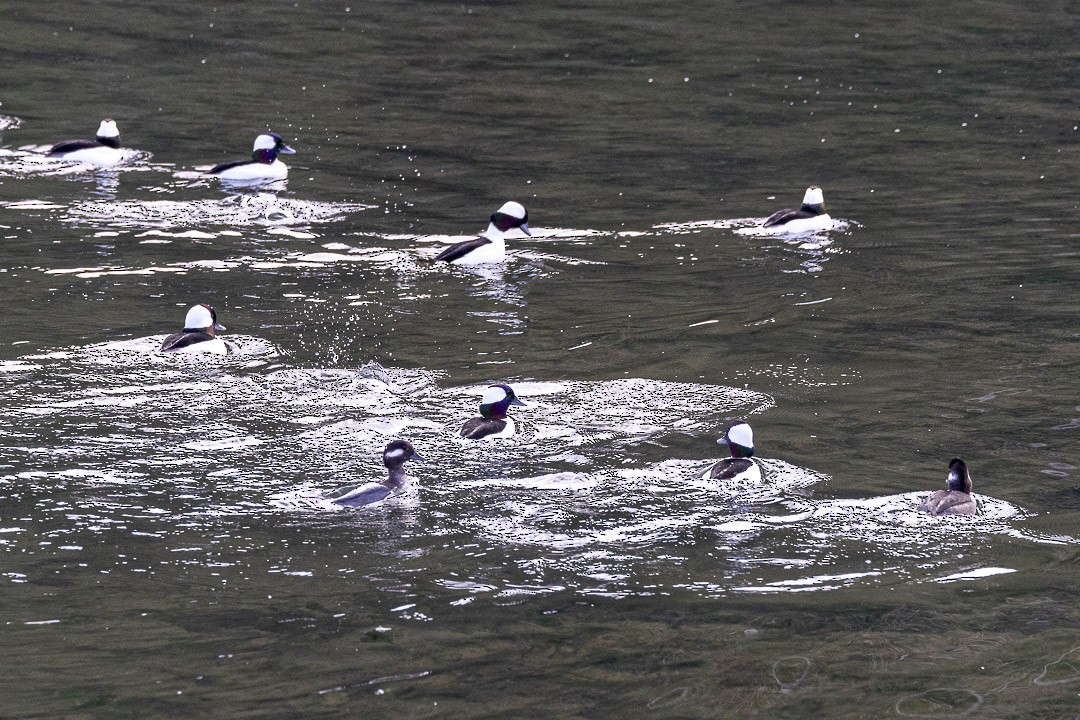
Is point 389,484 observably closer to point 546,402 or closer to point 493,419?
point 493,419

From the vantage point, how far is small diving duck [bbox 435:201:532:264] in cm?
1631

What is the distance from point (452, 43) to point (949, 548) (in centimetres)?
2008

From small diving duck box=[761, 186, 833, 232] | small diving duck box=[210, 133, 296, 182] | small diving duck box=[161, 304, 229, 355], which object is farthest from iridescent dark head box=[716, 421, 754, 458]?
small diving duck box=[210, 133, 296, 182]

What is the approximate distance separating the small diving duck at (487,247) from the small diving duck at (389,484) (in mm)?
A: 6083

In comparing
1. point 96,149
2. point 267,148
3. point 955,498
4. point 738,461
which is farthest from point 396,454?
point 96,149

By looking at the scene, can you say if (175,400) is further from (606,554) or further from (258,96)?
(258,96)

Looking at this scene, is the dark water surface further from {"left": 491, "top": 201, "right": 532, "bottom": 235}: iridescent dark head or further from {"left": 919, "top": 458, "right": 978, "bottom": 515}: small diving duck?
{"left": 491, "top": 201, "right": 532, "bottom": 235}: iridescent dark head

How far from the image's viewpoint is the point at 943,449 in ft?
37.1

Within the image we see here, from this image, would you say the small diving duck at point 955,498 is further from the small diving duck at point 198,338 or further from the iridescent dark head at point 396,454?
the small diving duck at point 198,338

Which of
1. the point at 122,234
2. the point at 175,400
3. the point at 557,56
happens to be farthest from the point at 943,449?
the point at 557,56

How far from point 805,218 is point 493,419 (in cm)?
722

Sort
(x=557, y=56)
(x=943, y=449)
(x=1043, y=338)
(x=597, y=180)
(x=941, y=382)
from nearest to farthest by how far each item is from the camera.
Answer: (x=943, y=449)
(x=941, y=382)
(x=1043, y=338)
(x=597, y=180)
(x=557, y=56)

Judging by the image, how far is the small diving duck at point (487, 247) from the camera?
53.5ft

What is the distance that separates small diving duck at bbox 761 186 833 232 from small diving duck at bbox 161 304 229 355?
6604mm
